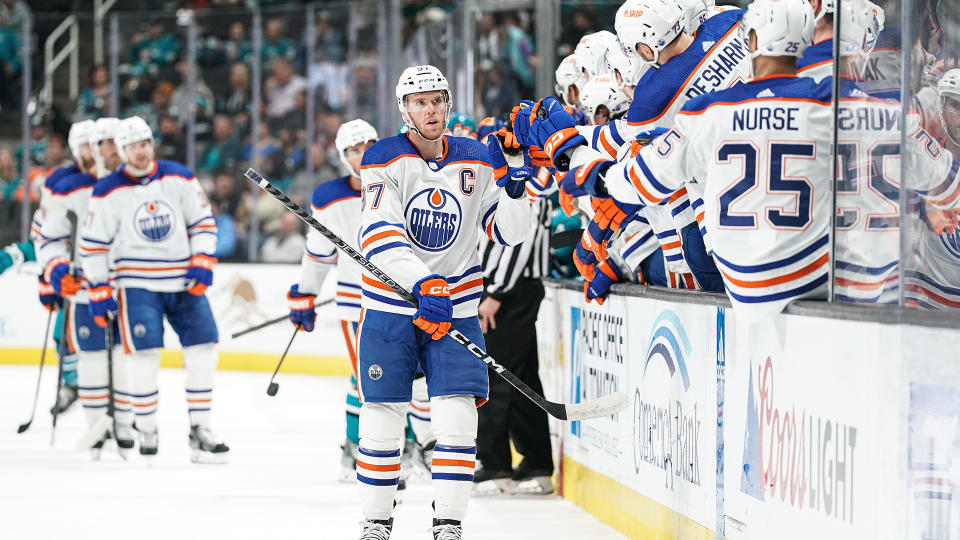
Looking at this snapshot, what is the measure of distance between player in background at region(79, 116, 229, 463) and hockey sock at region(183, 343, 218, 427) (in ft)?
0.18

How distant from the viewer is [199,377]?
6055mm

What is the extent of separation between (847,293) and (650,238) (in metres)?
1.52

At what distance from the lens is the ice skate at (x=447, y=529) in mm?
3619

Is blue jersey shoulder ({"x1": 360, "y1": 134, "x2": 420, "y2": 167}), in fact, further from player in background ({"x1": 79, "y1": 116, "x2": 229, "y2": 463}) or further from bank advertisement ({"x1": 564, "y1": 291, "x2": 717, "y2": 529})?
player in background ({"x1": 79, "y1": 116, "x2": 229, "y2": 463})

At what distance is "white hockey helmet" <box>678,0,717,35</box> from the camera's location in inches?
144

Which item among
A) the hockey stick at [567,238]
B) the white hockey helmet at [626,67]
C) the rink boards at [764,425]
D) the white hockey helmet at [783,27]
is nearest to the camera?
the rink boards at [764,425]

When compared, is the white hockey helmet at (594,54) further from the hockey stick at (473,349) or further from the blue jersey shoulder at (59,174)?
the blue jersey shoulder at (59,174)

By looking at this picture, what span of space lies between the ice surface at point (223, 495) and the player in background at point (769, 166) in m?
1.46

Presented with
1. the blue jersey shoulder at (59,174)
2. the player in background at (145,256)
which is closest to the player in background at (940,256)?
the player in background at (145,256)

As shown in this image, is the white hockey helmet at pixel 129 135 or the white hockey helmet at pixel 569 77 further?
the white hockey helmet at pixel 129 135

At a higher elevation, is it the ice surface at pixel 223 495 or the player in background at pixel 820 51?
the player in background at pixel 820 51

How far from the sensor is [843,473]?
252 centimetres

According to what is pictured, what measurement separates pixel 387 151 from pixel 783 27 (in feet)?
4.15

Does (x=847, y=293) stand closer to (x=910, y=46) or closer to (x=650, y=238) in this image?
(x=910, y=46)
